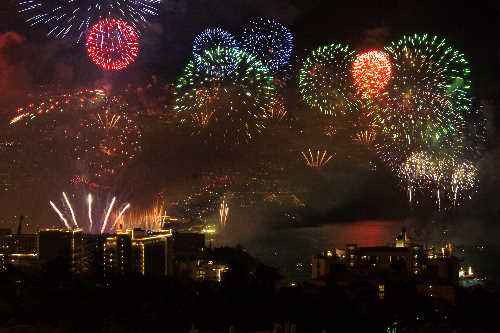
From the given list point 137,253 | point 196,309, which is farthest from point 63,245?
point 196,309

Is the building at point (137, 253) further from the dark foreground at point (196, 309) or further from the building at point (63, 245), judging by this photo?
the dark foreground at point (196, 309)

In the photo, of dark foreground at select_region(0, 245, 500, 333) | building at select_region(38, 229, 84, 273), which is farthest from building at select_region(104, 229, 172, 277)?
dark foreground at select_region(0, 245, 500, 333)

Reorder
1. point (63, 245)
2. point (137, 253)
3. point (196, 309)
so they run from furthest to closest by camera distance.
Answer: point (137, 253), point (63, 245), point (196, 309)

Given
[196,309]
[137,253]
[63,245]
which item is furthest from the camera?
[137,253]

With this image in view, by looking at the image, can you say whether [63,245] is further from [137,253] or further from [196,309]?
[196,309]

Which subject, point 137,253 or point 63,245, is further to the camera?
point 137,253

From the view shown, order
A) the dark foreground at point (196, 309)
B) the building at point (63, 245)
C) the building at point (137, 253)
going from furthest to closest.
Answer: the building at point (137, 253)
the building at point (63, 245)
the dark foreground at point (196, 309)

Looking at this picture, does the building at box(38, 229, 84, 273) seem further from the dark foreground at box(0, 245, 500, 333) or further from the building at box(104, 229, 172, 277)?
the dark foreground at box(0, 245, 500, 333)

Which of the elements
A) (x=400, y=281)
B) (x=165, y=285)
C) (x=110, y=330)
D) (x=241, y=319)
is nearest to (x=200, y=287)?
(x=165, y=285)

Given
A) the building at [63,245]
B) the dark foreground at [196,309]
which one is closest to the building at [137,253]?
the building at [63,245]
